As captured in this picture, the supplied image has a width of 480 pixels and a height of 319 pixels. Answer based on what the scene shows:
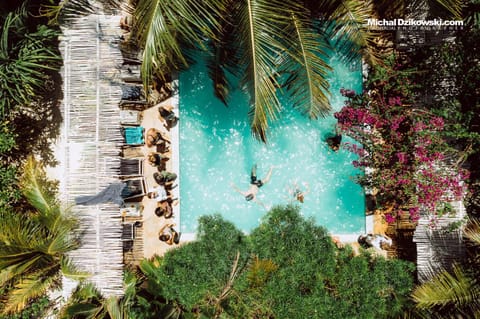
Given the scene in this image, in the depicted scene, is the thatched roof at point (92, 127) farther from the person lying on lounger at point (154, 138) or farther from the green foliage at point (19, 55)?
the person lying on lounger at point (154, 138)

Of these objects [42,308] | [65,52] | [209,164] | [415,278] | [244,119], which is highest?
[65,52]

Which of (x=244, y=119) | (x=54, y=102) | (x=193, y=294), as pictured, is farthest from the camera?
(x=244, y=119)

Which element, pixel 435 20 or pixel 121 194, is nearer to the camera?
pixel 435 20

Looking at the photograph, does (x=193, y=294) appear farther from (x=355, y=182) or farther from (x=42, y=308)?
(x=355, y=182)

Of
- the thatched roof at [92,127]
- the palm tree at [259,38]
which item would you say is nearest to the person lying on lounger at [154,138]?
the thatched roof at [92,127]

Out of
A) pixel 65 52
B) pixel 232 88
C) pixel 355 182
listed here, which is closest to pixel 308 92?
pixel 232 88

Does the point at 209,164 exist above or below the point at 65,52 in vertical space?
below
